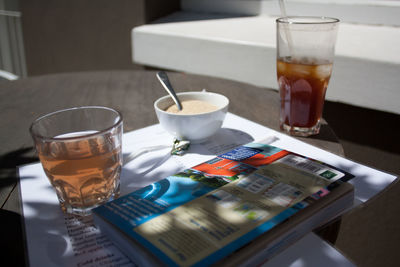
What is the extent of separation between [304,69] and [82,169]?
1.74 feet

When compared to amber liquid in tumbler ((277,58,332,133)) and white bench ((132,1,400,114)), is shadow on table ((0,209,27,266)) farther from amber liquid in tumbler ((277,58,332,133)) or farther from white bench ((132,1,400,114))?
white bench ((132,1,400,114))

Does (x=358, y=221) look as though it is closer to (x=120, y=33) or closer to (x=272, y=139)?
(x=272, y=139)

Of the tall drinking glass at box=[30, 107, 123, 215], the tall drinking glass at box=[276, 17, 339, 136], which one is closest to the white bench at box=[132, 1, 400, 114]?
the tall drinking glass at box=[276, 17, 339, 136]

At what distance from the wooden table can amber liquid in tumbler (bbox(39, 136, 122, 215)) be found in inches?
3.2

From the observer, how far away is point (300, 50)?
2.60 ft

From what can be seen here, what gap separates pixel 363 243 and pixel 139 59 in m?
1.53

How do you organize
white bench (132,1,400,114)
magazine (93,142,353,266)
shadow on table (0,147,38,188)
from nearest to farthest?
magazine (93,142,353,266)
shadow on table (0,147,38,188)
white bench (132,1,400,114)

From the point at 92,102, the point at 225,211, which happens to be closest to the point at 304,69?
the point at 225,211

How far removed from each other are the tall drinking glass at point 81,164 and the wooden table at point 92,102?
8 cm

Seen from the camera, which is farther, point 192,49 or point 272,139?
point 192,49

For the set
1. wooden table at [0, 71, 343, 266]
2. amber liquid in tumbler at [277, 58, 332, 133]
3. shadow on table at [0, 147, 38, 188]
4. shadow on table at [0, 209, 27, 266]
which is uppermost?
amber liquid in tumbler at [277, 58, 332, 133]

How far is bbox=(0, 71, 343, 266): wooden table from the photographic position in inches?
Answer: 27.4

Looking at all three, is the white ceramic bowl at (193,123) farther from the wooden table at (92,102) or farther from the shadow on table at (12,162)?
the shadow on table at (12,162)

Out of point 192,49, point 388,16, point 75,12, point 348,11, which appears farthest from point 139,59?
point 388,16
